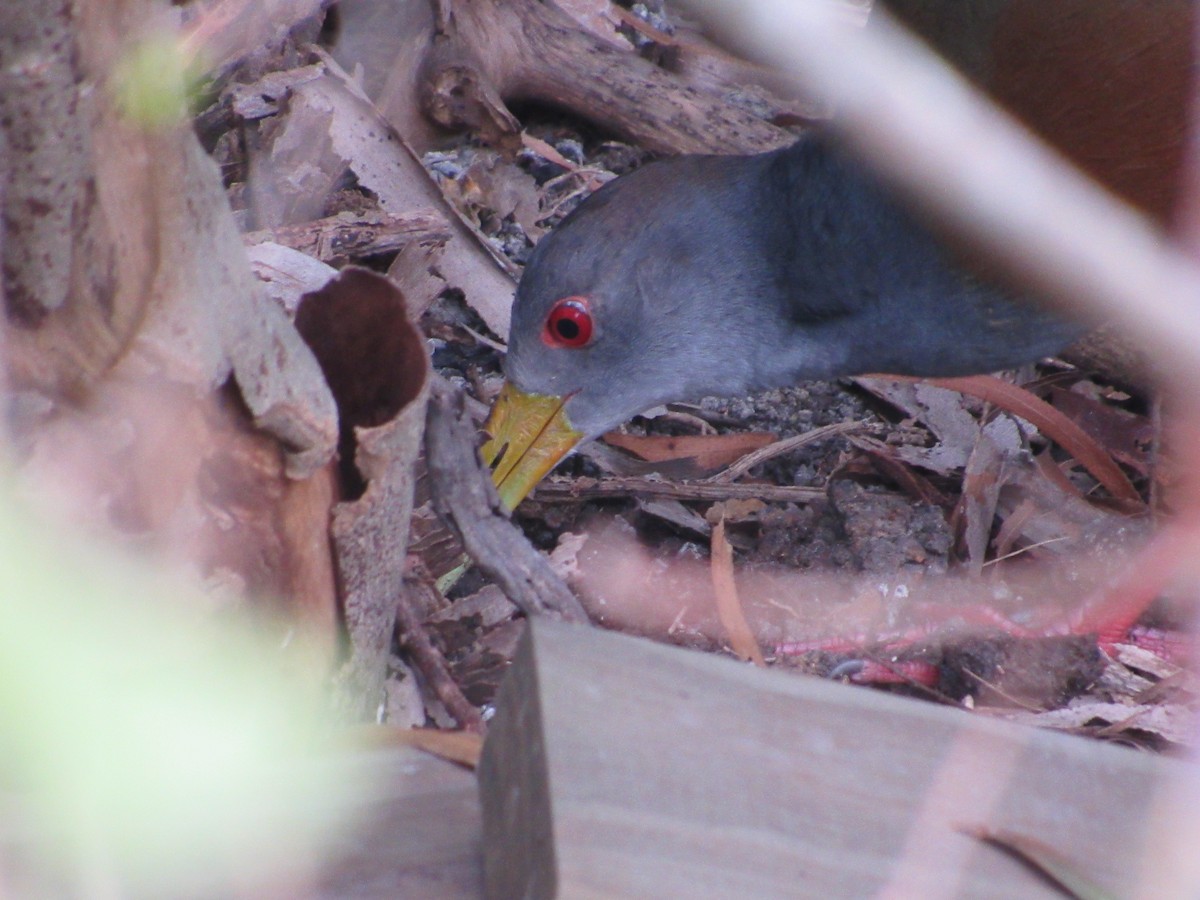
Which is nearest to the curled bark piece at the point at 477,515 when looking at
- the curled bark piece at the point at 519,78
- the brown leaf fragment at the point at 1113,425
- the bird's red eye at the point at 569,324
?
the bird's red eye at the point at 569,324

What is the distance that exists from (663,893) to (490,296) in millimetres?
2633

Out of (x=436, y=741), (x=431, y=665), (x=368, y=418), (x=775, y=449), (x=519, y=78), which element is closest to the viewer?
(x=436, y=741)

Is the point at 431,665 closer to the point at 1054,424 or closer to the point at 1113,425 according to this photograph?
the point at 1054,424

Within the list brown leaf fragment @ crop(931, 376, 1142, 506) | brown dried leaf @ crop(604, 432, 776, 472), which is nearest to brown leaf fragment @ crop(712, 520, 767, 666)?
brown dried leaf @ crop(604, 432, 776, 472)

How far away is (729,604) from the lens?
2664 mm

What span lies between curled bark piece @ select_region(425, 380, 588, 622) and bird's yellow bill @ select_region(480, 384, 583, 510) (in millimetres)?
1097

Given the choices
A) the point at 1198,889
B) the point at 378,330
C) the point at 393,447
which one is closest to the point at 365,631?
the point at 393,447

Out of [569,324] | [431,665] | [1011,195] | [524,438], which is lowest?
[524,438]

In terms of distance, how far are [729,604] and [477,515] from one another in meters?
1.06

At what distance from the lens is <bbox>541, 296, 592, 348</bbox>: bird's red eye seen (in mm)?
2922

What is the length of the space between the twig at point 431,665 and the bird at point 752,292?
95cm

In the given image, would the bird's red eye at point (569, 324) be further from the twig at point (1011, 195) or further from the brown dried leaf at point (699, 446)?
the twig at point (1011, 195)

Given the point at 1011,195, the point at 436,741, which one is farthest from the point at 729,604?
the point at 436,741

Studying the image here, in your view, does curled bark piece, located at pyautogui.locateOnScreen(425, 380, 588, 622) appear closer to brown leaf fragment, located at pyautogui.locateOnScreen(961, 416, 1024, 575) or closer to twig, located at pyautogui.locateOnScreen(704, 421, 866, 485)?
twig, located at pyautogui.locateOnScreen(704, 421, 866, 485)
